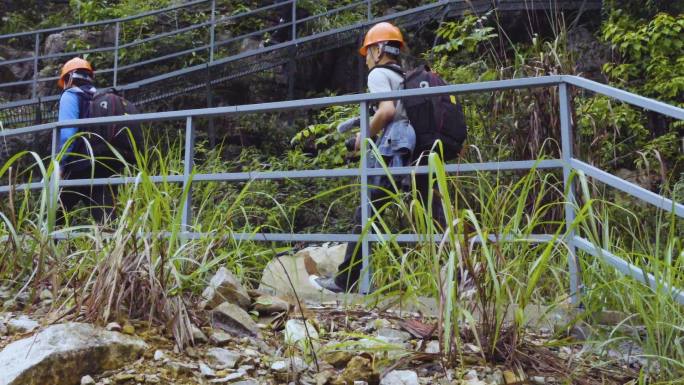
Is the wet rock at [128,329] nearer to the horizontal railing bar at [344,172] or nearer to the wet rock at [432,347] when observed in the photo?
the horizontal railing bar at [344,172]

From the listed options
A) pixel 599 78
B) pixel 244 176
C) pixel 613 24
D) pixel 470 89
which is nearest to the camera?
pixel 470 89

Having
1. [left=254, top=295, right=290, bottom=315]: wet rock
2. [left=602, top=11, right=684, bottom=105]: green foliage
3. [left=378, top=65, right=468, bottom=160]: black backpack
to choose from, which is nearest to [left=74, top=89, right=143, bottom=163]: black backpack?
[left=378, top=65, right=468, bottom=160]: black backpack

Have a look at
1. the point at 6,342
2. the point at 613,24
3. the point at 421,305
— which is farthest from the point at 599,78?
the point at 6,342

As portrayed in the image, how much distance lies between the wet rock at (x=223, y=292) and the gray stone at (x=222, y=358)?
1.23 feet

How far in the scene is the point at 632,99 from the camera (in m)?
3.19

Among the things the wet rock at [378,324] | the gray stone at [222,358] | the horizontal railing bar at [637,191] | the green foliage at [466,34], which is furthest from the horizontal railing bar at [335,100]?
the green foliage at [466,34]

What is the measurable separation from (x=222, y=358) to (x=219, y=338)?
0.49ft

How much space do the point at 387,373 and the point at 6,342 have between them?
1395 mm

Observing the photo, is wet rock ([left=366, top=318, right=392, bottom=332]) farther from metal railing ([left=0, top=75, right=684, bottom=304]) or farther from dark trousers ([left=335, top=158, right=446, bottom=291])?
dark trousers ([left=335, top=158, right=446, bottom=291])

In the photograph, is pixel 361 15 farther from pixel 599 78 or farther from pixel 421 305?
pixel 421 305

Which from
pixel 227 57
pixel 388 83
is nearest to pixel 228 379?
pixel 388 83

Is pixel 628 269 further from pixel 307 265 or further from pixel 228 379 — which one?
pixel 307 265

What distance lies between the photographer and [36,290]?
343 centimetres

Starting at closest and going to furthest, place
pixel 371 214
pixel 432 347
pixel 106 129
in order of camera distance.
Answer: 1. pixel 432 347
2. pixel 371 214
3. pixel 106 129
